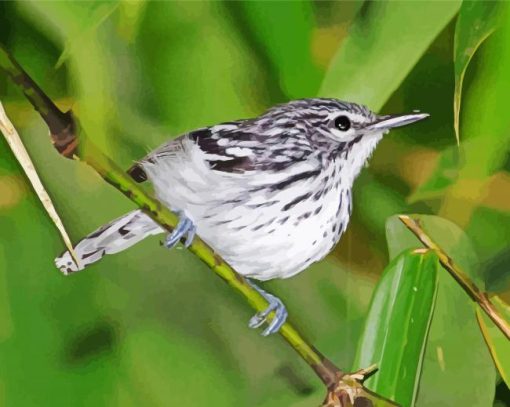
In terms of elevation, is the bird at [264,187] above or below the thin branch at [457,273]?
above

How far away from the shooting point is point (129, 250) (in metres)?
0.89

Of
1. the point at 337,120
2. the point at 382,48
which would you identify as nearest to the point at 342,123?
the point at 337,120

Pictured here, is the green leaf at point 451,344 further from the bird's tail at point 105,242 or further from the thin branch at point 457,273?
the bird's tail at point 105,242

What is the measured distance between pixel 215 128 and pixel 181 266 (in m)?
0.18

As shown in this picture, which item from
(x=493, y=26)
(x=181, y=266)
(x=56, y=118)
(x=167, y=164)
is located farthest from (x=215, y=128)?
(x=493, y=26)

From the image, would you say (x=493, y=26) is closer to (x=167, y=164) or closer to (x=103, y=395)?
(x=167, y=164)

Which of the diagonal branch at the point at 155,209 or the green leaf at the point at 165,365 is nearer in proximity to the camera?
the diagonal branch at the point at 155,209

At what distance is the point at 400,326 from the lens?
0.88m

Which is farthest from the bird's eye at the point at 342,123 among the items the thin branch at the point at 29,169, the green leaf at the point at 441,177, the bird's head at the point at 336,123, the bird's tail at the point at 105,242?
the thin branch at the point at 29,169

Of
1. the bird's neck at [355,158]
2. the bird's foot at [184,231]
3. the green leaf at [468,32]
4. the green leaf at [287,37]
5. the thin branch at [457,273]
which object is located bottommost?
the thin branch at [457,273]

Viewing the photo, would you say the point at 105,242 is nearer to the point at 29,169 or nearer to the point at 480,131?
the point at 29,169

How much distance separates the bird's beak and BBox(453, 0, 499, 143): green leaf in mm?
59

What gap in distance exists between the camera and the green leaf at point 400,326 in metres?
0.88

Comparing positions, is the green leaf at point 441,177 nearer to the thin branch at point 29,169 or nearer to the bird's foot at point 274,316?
the bird's foot at point 274,316
